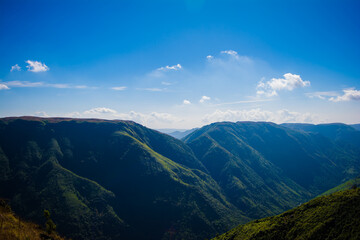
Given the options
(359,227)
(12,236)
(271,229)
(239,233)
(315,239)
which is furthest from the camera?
(239,233)

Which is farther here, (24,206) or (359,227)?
(24,206)

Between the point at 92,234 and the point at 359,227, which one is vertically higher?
the point at 359,227

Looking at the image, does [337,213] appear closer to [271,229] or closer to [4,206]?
[271,229]

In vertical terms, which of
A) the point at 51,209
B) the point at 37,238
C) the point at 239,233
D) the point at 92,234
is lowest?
the point at 92,234

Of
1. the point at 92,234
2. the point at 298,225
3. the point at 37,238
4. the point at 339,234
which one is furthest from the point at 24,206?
the point at 339,234

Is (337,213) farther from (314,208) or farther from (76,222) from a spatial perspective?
(76,222)

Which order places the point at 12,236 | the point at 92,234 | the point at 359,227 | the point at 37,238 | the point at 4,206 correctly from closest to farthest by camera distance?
the point at 12,236
the point at 37,238
the point at 4,206
the point at 359,227
the point at 92,234

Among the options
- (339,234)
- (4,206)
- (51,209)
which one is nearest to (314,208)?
(339,234)
